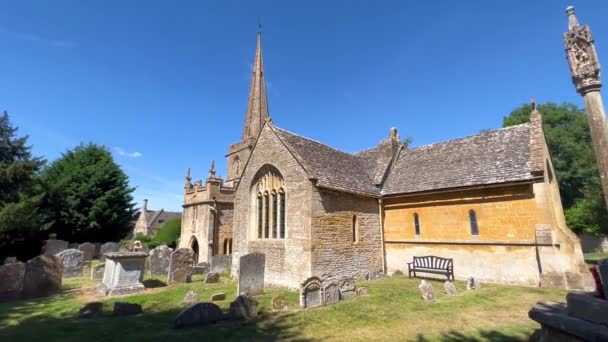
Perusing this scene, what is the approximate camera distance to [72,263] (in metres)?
17.8

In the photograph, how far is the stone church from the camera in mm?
12461

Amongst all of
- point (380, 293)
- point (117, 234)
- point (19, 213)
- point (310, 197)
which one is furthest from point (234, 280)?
point (117, 234)

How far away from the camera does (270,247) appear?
48.1 feet

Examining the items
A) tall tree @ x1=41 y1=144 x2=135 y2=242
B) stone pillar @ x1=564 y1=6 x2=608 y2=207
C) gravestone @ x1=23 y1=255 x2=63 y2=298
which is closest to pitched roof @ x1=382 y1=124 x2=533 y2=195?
stone pillar @ x1=564 y1=6 x2=608 y2=207

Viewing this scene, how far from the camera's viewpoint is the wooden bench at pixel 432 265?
13773 mm

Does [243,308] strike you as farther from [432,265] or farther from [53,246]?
[53,246]

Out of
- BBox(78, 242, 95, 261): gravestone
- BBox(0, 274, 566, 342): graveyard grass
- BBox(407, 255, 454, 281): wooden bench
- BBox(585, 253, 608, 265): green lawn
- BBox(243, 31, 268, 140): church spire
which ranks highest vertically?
BBox(243, 31, 268, 140): church spire

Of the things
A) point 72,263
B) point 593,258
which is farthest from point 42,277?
point 593,258

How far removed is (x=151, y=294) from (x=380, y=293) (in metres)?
9.22

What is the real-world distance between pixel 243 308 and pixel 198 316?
1235 mm

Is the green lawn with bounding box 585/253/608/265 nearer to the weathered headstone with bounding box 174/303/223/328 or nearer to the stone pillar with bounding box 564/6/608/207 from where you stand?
the stone pillar with bounding box 564/6/608/207

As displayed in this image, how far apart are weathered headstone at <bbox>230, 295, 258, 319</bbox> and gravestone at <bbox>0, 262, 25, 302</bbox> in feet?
33.3

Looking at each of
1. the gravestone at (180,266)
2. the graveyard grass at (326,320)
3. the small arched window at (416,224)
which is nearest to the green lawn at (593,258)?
the small arched window at (416,224)

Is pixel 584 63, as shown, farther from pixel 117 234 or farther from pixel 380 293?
pixel 117 234
